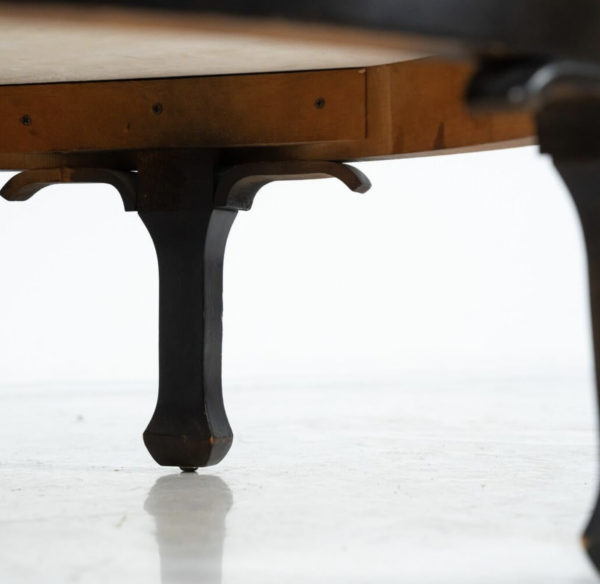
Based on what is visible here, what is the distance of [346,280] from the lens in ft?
10.8

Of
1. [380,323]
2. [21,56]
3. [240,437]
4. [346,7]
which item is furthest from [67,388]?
[346,7]

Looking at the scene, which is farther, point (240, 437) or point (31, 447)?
point (240, 437)

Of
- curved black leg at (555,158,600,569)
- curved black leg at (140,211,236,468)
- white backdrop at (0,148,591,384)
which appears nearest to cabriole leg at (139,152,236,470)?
curved black leg at (140,211,236,468)

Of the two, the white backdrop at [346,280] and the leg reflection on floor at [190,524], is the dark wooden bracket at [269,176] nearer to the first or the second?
the leg reflection on floor at [190,524]

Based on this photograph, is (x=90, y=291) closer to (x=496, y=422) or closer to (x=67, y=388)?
(x=67, y=388)

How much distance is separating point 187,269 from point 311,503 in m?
0.29

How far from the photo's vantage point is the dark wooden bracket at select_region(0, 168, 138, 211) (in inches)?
44.8

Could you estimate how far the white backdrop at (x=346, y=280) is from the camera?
320 centimetres

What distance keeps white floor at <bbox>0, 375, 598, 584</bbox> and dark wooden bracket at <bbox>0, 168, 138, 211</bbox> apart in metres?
0.30

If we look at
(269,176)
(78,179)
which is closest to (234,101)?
(269,176)

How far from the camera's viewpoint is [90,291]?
3.24m

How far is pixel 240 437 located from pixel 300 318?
1.65 meters

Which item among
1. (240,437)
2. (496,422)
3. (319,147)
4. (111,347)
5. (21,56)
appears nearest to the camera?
(21,56)

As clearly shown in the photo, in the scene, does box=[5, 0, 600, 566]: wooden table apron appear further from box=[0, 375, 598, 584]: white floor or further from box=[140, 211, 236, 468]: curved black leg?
box=[0, 375, 598, 584]: white floor
